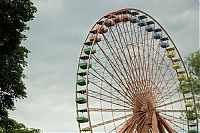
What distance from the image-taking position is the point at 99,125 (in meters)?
25.4

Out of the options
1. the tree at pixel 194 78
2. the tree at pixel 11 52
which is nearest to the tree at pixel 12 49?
the tree at pixel 11 52

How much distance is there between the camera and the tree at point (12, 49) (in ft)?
51.8

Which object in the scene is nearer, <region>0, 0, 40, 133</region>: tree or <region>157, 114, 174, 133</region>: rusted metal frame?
<region>0, 0, 40, 133</region>: tree

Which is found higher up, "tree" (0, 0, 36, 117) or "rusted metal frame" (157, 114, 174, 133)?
"tree" (0, 0, 36, 117)

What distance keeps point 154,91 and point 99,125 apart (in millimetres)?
4758

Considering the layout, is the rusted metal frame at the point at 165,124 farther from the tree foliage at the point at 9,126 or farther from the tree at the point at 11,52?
the tree at the point at 11,52

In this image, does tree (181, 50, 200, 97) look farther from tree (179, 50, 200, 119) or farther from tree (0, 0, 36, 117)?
tree (0, 0, 36, 117)

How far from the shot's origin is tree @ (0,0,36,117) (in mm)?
15789

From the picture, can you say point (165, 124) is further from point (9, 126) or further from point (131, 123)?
point (9, 126)

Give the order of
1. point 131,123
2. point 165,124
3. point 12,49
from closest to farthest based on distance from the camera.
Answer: point 12,49 < point 131,123 < point 165,124

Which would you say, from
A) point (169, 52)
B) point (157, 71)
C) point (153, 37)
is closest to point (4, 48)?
point (157, 71)

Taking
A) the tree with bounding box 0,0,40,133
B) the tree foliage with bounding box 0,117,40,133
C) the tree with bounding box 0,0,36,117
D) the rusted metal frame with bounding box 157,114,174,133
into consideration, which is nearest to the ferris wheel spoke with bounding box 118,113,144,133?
the rusted metal frame with bounding box 157,114,174,133

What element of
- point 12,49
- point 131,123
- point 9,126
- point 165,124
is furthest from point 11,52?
point 165,124

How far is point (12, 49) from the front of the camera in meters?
16.4
